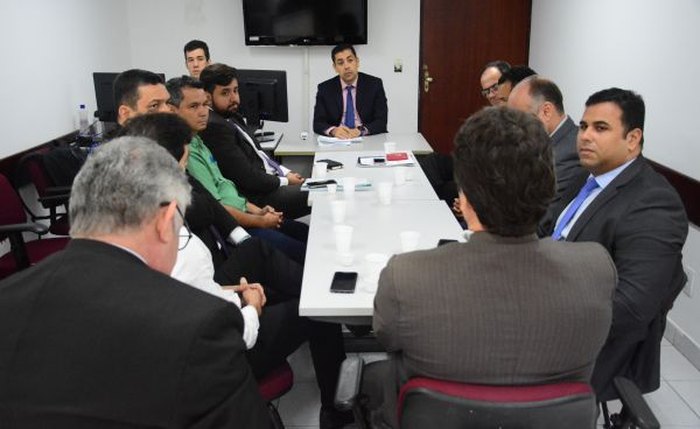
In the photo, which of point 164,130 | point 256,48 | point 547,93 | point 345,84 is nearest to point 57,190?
point 164,130

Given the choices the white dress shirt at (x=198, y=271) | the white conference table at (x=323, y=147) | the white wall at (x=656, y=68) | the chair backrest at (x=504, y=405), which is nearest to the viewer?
the chair backrest at (x=504, y=405)

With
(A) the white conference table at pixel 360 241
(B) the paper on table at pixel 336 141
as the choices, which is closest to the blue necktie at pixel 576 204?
(A) the white conference table at pixel 360 241

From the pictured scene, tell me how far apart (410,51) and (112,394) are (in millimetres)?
5794

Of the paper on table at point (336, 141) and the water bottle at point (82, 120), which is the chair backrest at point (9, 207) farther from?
the paper on table at point (336, 141)

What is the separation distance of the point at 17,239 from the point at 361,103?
2.88 m

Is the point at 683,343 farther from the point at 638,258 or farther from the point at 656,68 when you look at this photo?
the point at 638,258

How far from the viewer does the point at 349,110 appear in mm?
4844

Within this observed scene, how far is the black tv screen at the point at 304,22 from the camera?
19.6 ft

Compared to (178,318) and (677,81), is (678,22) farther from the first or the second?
(178,318)

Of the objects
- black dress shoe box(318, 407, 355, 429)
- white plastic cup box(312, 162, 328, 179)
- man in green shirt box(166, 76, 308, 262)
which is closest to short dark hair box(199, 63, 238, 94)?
man in green shirt box(166, 76, 308, 262)

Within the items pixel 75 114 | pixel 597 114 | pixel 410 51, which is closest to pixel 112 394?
pixel 597 114

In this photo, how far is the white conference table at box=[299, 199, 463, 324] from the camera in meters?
1.73

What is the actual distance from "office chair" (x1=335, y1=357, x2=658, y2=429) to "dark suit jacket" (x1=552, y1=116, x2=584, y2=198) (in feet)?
4.56

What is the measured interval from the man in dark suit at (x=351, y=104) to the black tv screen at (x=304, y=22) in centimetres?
136
